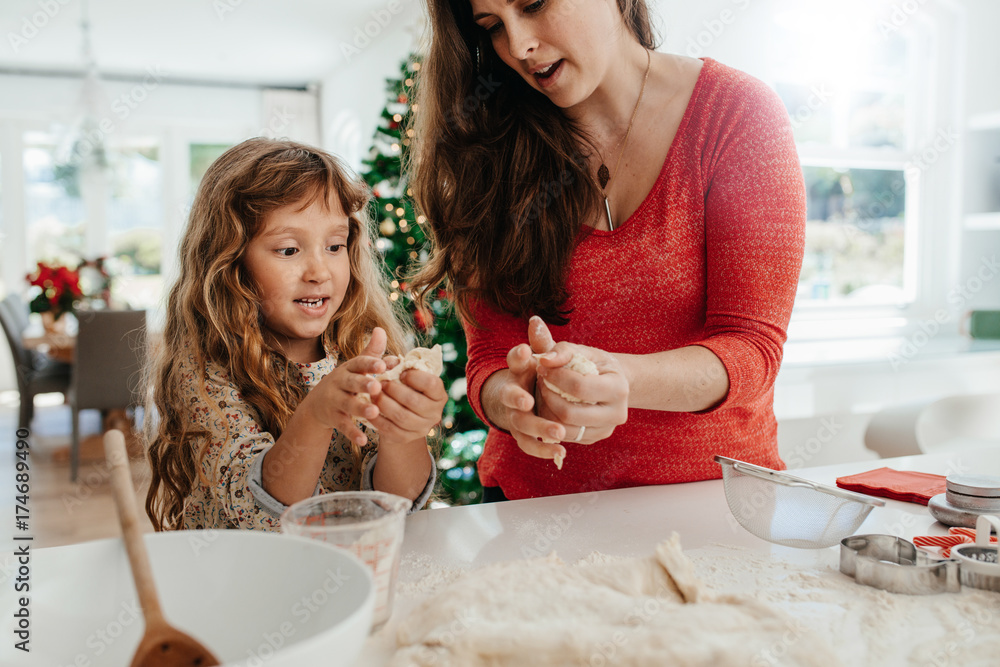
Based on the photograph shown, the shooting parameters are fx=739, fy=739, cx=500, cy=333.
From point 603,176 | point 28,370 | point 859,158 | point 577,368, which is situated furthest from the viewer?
point 28,370

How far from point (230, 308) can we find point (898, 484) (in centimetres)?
111

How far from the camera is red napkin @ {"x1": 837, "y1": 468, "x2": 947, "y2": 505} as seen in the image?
43.4 inches

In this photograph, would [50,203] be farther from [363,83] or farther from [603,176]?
[603,176]

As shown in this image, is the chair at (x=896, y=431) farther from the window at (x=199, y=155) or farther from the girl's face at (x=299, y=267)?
the window at (x=199, y=155)

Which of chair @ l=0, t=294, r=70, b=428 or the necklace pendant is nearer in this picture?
Answer: the necklace pendant

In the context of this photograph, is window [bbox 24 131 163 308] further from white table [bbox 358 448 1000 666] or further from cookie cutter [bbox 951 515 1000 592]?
cookie cutter [bbox 951 515 1000 592]

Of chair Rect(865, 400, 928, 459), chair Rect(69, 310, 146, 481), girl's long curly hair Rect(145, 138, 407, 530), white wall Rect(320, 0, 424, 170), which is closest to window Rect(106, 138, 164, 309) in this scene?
white wall Rect(320, 0, 424, 170)

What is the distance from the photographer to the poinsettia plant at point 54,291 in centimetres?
464

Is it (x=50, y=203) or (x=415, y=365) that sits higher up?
(x=50, y=203)

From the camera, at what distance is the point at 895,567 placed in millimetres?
746

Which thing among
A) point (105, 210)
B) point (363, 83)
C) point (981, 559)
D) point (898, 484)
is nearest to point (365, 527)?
point (981, 559)

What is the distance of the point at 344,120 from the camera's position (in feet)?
23.1

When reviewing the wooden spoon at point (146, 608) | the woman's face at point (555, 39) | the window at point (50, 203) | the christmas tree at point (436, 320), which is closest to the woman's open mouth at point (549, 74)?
the woman's face at point (555, 39)

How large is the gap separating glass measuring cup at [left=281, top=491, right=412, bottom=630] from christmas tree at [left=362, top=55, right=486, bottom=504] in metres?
1.90
